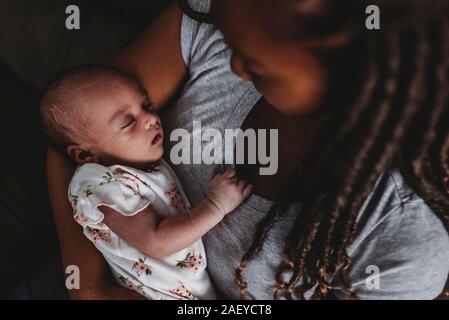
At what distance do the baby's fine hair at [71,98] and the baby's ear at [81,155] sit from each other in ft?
0.05

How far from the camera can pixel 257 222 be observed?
64cm

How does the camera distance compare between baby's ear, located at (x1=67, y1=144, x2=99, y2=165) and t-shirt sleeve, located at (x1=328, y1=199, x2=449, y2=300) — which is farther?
baby's ear, located at (x1=67, y1=144, x2=99, y2=165)

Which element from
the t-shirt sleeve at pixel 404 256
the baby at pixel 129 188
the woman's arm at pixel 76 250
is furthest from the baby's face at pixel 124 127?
the t-shirt sleeve at pixel 404 256

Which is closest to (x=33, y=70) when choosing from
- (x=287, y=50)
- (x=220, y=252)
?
(x=220, y=252)

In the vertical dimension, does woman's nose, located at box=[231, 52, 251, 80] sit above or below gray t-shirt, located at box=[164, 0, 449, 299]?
above

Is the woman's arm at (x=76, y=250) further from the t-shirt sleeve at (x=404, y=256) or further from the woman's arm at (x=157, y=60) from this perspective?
the t-shirt sleeve at (x=404, y=256)

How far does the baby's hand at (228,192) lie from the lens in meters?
0.65

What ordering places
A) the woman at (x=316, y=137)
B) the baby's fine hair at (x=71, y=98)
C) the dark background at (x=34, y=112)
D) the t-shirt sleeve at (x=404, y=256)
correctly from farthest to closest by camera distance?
the dark background at (x=34, y=112)
the baby's fine hair at (x=71, y=98)
the t-shirt sleeve at (x=404, y=256)
the woman at (x=316, y=137)

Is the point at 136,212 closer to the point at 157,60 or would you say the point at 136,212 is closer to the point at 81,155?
the point at 81,155

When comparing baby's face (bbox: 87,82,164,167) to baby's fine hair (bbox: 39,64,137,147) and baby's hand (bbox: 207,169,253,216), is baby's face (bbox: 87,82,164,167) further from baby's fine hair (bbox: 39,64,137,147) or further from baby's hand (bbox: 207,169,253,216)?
baby's hand (bbox: 207,169,253,216)

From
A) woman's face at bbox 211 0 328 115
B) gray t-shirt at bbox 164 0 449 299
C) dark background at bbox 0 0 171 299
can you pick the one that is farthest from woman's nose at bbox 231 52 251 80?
dark background at bbox 0 0 171 299

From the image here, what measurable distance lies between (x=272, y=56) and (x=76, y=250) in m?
0.48

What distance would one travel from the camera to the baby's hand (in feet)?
2.12

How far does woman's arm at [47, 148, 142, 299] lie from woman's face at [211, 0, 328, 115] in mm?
395
